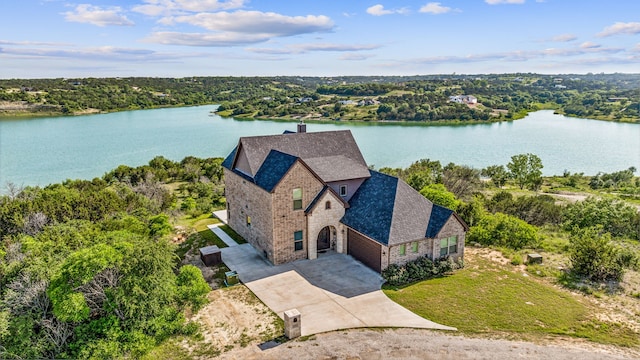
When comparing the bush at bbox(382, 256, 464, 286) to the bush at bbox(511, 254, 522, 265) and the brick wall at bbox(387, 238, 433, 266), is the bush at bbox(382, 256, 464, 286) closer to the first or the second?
the brick wall at bbox(387, 238, 433, 266)

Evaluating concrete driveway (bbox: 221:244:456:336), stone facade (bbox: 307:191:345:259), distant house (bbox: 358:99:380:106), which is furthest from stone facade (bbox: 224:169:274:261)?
distant house (bbox: 358:99:380:106)

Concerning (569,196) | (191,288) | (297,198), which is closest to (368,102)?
(569,196)

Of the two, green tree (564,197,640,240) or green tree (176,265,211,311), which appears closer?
green tree (176,265,211,311)

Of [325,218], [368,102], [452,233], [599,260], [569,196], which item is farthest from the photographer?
[368,102]

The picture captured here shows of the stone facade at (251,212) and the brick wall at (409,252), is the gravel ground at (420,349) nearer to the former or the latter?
the brick wall at (409,252)

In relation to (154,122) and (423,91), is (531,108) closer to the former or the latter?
(423,91)

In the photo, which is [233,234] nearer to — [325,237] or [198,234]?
[198,234]
